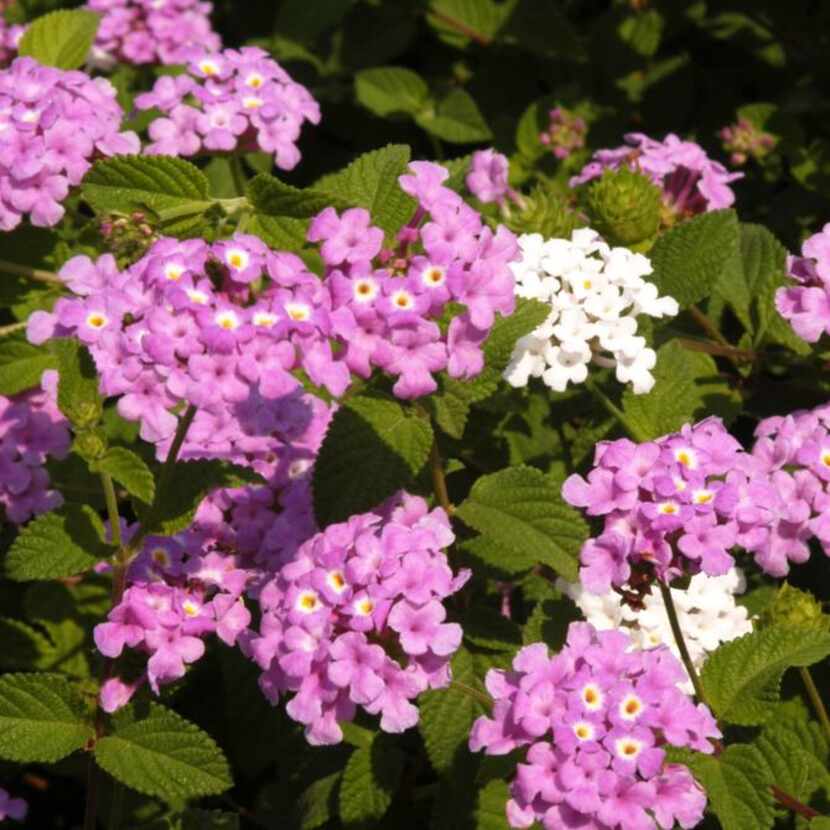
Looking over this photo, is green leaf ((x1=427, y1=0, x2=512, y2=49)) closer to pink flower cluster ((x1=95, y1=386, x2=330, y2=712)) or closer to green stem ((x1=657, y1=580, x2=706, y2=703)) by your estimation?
pink flower cluster ((x1=95, y1=386, x2=330, y2=712))

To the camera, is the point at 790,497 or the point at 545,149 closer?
the point at 790,497

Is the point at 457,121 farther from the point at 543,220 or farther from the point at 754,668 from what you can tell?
the point at 754,668

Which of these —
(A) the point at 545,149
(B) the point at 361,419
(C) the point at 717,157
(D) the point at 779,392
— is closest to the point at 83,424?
(B) the point at 361,419

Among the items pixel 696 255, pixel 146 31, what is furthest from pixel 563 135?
pixel 146 31

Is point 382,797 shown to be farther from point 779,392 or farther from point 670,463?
point 779,392

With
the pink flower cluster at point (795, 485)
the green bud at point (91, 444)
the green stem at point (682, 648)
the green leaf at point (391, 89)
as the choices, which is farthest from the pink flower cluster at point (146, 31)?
the green stem at point (682, 648)

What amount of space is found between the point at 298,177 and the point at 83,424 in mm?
2036

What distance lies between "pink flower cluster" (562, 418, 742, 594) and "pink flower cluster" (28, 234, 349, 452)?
506 mm

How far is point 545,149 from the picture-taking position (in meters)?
3.60

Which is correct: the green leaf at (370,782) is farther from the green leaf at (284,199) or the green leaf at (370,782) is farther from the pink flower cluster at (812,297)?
the pink flower cluster at (812,297)

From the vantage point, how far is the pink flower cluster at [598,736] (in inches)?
72.6

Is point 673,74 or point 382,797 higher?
point 673,74

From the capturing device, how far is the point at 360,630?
1.94m

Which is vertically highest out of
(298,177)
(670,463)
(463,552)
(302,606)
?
(670,463)
